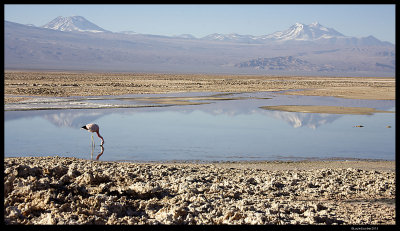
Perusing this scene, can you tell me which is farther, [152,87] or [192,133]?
[152,87]

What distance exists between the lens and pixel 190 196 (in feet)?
23.3

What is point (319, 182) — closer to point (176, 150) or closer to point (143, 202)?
point (143, 202)

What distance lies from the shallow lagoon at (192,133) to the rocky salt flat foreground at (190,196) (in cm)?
301

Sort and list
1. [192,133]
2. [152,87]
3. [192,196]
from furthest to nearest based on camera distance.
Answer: [152,87] → [192,133] → [192,196]

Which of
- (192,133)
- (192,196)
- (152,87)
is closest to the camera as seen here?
(192,196)

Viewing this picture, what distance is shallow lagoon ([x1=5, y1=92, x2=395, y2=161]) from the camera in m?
12.2

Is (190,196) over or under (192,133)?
under

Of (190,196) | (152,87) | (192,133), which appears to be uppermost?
(152,87)

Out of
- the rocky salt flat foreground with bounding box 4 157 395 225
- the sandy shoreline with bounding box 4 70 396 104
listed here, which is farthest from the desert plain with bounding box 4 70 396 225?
the sandy shoreline with bounding box 4 70 396 104

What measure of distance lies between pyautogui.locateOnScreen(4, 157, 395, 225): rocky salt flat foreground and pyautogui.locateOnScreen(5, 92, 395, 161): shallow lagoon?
3009 mm

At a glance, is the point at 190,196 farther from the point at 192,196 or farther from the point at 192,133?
the point at 192,133

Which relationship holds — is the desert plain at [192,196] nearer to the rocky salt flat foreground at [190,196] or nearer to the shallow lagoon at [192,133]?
the rocky salt flat foreground at [190,196]

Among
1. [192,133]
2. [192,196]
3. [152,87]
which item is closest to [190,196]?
[192,196]

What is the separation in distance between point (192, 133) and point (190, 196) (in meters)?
8.58
